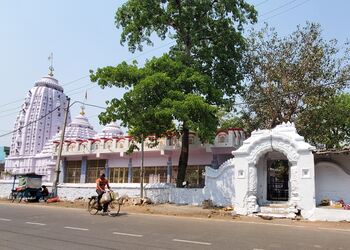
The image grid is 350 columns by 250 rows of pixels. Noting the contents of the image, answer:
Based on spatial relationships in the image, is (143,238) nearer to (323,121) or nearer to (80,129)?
(323,121)

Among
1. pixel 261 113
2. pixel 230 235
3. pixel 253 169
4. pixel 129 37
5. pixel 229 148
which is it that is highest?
pixel 129 37

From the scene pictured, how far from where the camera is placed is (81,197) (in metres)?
26.4

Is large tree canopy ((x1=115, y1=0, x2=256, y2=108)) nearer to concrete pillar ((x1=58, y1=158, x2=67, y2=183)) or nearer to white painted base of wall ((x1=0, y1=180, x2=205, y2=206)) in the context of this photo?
white painted base of wall ((x1=0, y1=180, x2=205, y2=206))

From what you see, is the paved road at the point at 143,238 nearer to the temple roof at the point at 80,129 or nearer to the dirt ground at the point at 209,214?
the dirt ground at the point at 209,214

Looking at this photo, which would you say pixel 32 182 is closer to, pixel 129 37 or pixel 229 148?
pixel 129 37

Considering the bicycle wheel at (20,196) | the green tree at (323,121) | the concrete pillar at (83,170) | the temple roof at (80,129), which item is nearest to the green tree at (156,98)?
the green tree at (323,121)

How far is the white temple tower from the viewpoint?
51938 mm

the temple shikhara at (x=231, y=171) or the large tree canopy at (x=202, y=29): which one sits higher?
the large tree canopy at (x=202, y=29)

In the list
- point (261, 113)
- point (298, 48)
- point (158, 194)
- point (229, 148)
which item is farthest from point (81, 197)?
point (298, 48)

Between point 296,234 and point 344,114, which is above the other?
point 344,114

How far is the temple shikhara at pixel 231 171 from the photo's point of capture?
55.2ft

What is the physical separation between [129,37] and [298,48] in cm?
1059

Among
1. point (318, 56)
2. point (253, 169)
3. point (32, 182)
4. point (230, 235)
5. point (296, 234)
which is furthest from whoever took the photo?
point (32, 182)

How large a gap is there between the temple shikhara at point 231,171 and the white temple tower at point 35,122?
26.1 ft
